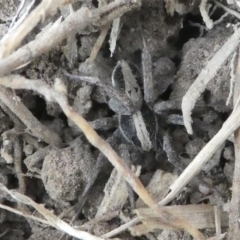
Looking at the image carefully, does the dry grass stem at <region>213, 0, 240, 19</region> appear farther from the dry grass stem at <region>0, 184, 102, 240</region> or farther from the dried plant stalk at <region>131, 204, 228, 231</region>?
the dry grass stem at <region>0, 184, 102, 240</region>

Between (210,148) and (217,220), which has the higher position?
(210,148)

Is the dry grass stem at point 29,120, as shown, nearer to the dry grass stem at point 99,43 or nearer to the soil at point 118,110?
the soil at point 118,110

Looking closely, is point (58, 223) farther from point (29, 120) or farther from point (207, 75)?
point (207, 75)

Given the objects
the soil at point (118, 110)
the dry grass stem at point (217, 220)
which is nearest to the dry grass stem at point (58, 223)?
the soil at point (118, 110)

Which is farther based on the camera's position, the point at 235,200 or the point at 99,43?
the point at 99,43

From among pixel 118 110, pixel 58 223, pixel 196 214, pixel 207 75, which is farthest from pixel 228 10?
pixel 58 223

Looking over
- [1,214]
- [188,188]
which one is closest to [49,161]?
[1,214]

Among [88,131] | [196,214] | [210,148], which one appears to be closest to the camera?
[88,131]
